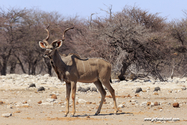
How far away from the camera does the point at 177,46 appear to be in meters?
27.2

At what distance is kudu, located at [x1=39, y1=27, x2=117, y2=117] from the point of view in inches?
313

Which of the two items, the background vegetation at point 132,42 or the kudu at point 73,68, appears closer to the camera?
the kudu at point 73,68

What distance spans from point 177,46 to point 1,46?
58.0 ft

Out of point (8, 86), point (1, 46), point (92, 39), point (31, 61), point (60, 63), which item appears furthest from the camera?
point (31, 61)

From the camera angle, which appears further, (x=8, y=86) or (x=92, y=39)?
(x=92, y=39)

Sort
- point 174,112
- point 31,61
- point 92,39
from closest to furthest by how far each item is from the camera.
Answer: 1. point 174,112
2. point 92,39
3. point 31,61

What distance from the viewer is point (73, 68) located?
814 cm

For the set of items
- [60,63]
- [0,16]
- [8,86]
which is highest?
[0,16]

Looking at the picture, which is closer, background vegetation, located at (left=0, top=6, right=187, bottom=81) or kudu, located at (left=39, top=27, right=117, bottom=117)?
kudu, located at (left=39, top=27, right=117, bottom=117)

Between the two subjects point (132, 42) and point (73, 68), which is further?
point (132, 42)

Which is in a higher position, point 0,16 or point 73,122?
point 0,16

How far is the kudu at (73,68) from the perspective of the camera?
796 cm

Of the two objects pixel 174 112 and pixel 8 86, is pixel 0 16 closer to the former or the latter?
pixel 8 86

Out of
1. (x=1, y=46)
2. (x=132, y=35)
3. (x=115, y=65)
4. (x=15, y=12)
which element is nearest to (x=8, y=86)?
(x=115, y=65)
